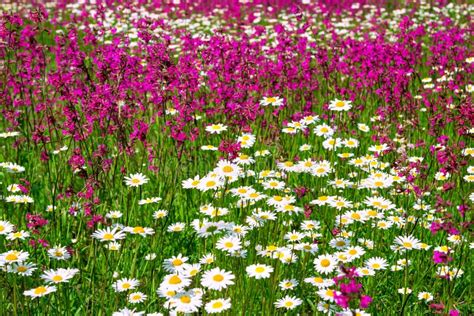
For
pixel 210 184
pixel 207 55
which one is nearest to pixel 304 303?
pixel 210 184

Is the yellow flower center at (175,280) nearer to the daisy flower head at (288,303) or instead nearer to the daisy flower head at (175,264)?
the daisy flower head at (175,264)

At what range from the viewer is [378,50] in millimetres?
6438

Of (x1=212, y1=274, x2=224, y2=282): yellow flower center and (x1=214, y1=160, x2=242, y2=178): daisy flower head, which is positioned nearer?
(x1=212, y1=274, x2=224, y2=282): yellow flower center

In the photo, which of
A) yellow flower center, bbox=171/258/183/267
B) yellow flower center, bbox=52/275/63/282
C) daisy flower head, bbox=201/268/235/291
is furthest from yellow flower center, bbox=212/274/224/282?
yellow flower center, bbox=52/275/63/282

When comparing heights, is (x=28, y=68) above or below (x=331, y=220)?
above

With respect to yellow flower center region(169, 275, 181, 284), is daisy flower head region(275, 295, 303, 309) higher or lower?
lower

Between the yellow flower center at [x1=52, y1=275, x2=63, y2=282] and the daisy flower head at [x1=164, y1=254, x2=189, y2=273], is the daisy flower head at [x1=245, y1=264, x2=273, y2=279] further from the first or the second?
the yellow flower center at [x1=52, y1=275, x2=63, y2=282]

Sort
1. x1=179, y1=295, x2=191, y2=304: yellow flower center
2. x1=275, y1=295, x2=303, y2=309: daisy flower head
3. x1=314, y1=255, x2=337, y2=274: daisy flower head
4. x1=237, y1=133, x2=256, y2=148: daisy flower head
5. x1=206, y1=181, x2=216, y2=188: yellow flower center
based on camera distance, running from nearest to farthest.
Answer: x1=179, y1=295, x2=191, y2=304: yellow flower center, x1=275, y1=295, x2=303, y2=309: daisy flower head, x1=314, y1=255, x2=337, y2=274: daisy flower head, x1=206, y1=181, x2=216, y2=188: yellow flower center, x1=237, y1=133, x2=256, y2=148: daisy flower head

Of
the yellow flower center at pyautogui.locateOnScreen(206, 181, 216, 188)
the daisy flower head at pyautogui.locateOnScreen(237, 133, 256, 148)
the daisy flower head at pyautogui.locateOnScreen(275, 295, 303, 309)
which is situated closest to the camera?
the daisy flower head at pyautogui.locateOnScreen(275, 295, 303, 309)

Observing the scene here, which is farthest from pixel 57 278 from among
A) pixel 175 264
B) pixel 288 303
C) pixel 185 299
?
pixel 288 303

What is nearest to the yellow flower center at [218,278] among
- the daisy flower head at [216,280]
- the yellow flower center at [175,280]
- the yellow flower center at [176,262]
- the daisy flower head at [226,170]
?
the daisy flower head at [216,280]

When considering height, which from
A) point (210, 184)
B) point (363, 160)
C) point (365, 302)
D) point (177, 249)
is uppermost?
point (365, 302)

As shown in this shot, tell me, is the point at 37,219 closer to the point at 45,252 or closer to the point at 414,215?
the point at 45,252

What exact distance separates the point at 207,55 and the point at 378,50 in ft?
6.78
